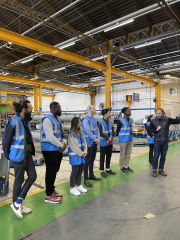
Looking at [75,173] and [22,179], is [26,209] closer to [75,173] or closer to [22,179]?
[22,179]

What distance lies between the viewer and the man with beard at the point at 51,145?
9.98ft

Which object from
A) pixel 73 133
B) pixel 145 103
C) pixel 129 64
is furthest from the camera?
pixel 145 103

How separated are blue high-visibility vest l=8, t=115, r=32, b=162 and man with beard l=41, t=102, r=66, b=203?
1.48 ft

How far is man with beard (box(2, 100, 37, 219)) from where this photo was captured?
2645 mm

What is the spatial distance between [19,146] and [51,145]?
592 mm

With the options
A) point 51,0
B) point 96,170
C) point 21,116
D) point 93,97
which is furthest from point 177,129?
point 93,97

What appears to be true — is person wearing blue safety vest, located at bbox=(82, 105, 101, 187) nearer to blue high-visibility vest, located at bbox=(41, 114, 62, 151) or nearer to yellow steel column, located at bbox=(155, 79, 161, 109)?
blue high-visibility vest, located at bbox=(41, 114, 62, 151)

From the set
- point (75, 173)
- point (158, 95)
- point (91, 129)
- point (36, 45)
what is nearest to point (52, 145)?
point (75, 173)

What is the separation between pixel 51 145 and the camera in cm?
312

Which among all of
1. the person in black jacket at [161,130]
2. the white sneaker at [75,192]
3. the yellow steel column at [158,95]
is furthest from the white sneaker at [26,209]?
the yellow steel column at [158,95]

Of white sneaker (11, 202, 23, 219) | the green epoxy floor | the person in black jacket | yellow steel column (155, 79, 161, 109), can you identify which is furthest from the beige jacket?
yellow steel column (155, 79, 161, 109)

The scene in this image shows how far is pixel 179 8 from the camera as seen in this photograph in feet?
29.7

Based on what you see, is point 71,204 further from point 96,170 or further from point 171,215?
point 96,170

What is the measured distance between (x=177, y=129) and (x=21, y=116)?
11.9 metres
